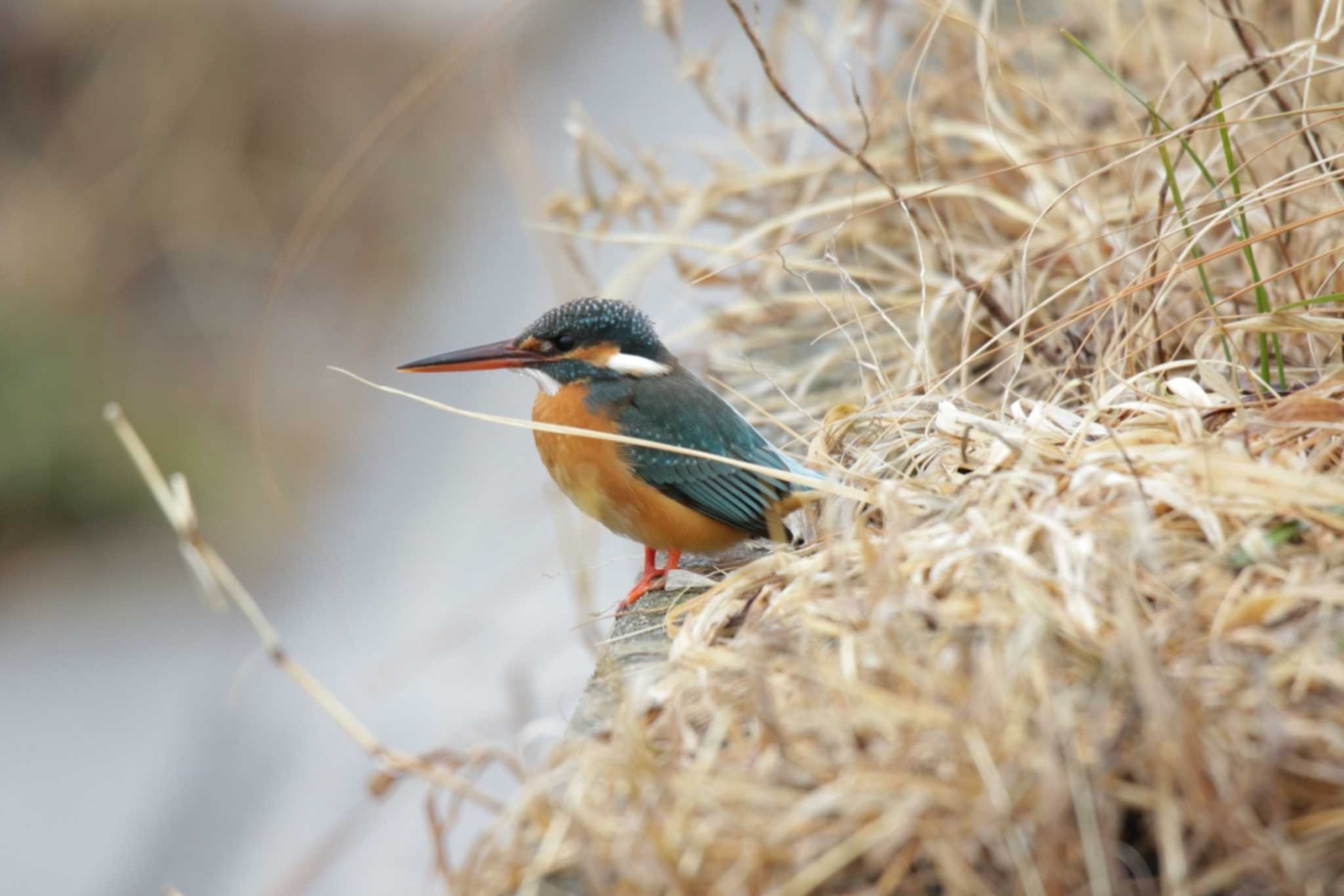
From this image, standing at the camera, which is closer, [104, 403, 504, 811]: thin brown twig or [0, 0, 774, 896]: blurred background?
[104, 403, 504, 811]: thin brown twig

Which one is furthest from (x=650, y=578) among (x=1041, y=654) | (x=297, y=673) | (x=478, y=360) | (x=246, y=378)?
(x=246, y=378)

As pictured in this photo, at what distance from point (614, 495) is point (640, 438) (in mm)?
106

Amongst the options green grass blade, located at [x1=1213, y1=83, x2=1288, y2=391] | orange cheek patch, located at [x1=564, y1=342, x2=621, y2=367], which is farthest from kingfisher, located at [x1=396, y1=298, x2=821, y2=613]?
green grass blade, located at [x1=1213, y1=83, x2=1288, y2=391]

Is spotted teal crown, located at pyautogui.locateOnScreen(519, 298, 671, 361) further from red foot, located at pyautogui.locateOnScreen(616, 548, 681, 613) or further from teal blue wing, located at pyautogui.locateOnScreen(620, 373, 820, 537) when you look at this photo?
red foot, located at pyautogui.locateOnScreen(616, 548, 681, 613)

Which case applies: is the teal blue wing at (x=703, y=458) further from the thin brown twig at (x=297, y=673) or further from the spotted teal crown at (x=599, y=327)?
the thin brown twig at (x=297, y=673)

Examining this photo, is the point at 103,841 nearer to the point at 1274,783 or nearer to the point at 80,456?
the point at 80,456

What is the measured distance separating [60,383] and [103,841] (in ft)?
10.5

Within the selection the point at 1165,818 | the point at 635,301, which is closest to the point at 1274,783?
the point at 1165,818

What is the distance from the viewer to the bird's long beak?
2.36 meters

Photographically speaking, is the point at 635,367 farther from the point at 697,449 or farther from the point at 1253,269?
the point at 1253,269

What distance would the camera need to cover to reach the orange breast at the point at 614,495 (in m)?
2.25

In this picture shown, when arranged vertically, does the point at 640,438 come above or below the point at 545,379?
below

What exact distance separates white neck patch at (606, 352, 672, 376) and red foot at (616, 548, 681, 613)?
1.05ft

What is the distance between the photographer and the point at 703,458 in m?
2.27
